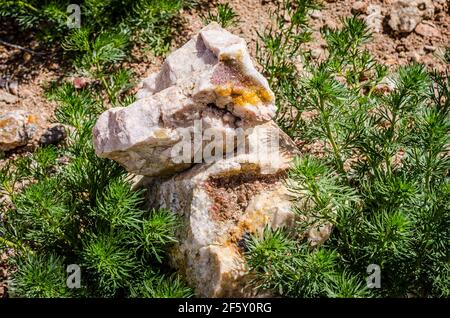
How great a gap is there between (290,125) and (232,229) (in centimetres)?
127

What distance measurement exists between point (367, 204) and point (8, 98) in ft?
12.1

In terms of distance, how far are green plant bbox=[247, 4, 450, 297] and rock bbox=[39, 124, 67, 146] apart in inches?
93.5

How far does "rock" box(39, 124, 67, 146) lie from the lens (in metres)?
5.62

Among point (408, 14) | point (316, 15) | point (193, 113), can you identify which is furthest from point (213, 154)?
point (408, 14)

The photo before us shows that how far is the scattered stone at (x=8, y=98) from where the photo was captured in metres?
5.92

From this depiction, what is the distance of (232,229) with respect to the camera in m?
4.23

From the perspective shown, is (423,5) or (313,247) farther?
(423,5)

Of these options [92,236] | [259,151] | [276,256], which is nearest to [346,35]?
[259,151]

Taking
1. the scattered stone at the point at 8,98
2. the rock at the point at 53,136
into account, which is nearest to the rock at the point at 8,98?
the scattered stone at the point at 8,98

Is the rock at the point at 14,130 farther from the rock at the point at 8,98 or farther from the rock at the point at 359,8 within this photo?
the rock at the point at 359,8

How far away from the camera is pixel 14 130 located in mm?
5547

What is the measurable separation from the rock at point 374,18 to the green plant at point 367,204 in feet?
4.84

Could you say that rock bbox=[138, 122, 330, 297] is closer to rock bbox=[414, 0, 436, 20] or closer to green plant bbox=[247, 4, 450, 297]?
green plant bbox=[247, 4, 450, 297]
